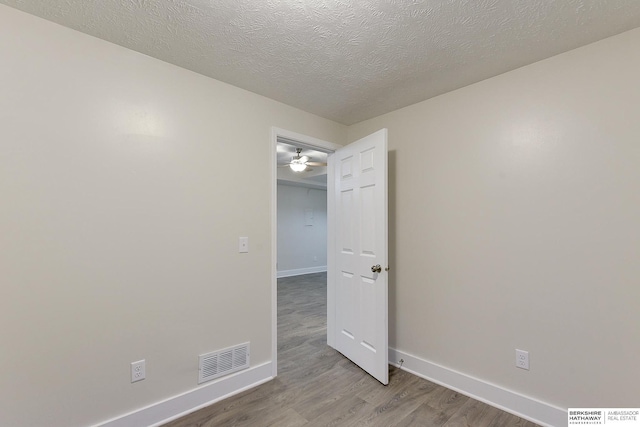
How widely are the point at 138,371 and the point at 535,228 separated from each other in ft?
9.06

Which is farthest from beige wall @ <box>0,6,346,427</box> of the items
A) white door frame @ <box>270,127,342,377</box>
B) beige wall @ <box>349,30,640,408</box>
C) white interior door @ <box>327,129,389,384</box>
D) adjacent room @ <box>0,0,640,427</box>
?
beige wall @ <box>349,30,640,408</box>

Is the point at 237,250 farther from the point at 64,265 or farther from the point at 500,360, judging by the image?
the point at 500,360

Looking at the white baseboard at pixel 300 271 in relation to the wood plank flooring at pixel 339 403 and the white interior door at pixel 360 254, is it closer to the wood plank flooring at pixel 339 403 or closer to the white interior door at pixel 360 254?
the white interior door at pixel 360 254

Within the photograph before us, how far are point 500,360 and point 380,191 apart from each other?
4.96 ft

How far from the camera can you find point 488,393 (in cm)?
206

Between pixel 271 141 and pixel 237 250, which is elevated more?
pixel 271 141

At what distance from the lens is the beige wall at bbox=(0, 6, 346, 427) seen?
148cm

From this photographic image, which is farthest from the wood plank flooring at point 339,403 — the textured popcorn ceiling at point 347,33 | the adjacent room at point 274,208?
the textured popcorn ceiling at point 347,33

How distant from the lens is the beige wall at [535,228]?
5.30ft

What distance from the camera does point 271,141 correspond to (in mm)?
2488

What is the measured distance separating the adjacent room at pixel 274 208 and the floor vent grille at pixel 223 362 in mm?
22

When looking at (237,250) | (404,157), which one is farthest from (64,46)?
(404,157)

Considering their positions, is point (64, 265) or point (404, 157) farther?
point (404, 157)

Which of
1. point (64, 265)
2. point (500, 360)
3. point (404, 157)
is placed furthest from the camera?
point (404, 157)
